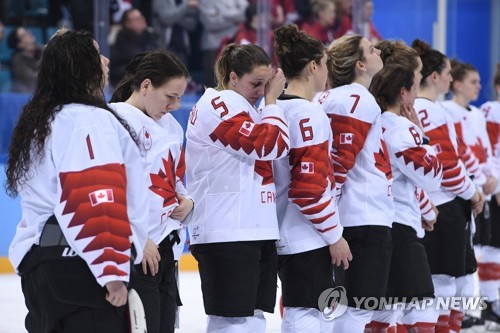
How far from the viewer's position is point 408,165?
4.00m

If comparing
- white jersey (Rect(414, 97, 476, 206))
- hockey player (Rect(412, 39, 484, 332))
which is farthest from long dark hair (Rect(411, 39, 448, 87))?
white jersey (Rect(414, 97, 476, 206))

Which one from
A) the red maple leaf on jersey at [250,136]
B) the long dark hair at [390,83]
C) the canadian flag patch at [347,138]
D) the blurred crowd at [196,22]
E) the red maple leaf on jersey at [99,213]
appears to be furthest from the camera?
the blurred crowd at [196,22]

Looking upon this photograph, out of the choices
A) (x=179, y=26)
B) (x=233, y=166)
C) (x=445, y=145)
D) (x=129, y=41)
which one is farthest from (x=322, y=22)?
(x=233, y=166)

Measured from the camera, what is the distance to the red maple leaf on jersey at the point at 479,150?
5.45 meters

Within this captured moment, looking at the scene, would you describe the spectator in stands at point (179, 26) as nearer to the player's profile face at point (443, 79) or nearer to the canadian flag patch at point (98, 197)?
the player's profile face at point (443, 79)

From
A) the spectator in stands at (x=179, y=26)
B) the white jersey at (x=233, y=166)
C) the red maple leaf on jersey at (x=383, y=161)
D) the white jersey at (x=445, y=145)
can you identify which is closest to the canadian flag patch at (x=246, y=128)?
the white jersey at (x=233, y=166)

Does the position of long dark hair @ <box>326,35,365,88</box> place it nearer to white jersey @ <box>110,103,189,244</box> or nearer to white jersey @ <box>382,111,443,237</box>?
white jersey @ <box>382,111,443,237</box>

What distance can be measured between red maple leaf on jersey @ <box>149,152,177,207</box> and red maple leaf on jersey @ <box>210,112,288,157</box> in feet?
0.74

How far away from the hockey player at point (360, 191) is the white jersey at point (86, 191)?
135 centimetres

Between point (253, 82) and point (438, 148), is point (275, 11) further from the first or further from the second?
point (253, 82)

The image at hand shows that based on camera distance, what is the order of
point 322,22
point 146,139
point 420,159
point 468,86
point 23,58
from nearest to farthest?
point 146,139 → point 420,159 → point 468,86 → point 23,58 → point 322,22

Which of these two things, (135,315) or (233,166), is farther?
(233,166)

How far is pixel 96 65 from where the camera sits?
256 centimetres

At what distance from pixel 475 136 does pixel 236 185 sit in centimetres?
252
